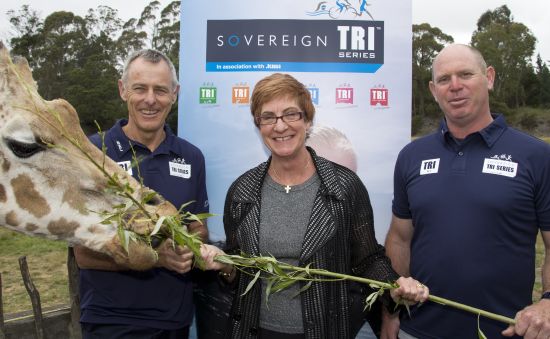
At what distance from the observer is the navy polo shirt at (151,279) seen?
10.0 feet

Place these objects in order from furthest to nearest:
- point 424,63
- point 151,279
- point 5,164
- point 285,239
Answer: point 424,63, point 151,279, point 285,239, point 5,164

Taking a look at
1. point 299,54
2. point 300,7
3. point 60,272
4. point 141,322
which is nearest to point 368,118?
point 299,54

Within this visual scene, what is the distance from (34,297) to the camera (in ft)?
13.3

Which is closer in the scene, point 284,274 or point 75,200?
point 284,274

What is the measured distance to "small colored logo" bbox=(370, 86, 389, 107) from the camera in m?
4.09

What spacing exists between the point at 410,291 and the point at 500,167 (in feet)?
2.99

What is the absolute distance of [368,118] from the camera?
4.13 m

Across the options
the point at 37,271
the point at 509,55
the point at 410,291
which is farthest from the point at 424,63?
the point at 410,291

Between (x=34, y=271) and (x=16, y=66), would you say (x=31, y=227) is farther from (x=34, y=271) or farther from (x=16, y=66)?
(x=34, y=271)

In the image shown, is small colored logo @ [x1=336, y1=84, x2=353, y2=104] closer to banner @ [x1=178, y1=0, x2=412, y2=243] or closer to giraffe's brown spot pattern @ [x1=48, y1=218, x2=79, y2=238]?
banner @ [x1=178, y1=0, x2=412, y2=243]

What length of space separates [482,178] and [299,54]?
1.91 m

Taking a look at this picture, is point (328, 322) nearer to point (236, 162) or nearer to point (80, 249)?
point (80, 249)

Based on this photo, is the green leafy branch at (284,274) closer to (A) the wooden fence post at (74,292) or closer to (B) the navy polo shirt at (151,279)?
(B) the navy polo shirt at (151,279)

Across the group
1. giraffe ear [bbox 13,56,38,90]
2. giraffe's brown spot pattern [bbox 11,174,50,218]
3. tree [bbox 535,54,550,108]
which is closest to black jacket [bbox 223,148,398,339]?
giraffe's brown spot pattern [bbox 11,174,50,218]
